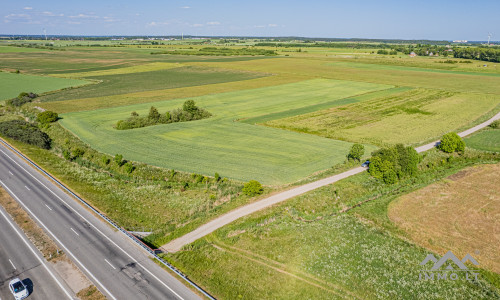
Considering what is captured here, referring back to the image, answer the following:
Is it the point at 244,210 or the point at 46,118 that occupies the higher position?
the point at 46,118

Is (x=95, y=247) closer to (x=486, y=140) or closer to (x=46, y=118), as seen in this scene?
(x=46, y=118)

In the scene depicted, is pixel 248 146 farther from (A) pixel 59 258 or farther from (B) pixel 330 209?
(A) pixel 59 258

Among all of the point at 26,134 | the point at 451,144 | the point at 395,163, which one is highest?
the point at 451,144

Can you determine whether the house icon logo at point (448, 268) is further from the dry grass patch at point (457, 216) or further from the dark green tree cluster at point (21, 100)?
the dark green tree cluster at point (21, 100)

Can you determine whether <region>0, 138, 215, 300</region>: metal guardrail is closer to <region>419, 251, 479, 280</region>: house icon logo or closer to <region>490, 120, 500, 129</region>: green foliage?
<region>419, 251, 479, 280</region>: house icon logo

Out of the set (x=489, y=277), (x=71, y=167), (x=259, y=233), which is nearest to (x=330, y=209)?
(x=259, y=233)

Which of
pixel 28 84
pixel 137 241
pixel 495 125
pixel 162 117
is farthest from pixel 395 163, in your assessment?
pixel 28 84

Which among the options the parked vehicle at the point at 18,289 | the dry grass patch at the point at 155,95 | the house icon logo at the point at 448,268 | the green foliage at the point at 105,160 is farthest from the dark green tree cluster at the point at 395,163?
the dry grass patch at the point at 155,95
